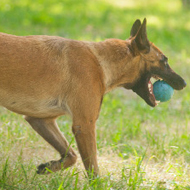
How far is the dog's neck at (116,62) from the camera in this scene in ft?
15.4

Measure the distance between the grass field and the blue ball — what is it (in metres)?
0.64

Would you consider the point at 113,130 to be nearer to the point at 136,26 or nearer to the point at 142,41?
the point at 136,26

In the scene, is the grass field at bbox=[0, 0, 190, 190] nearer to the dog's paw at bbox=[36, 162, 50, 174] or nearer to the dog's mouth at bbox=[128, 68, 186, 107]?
the dog's paw at bbox=[36, 162, 50, 174]

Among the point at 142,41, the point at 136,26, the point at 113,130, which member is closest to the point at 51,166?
the point at 142,41

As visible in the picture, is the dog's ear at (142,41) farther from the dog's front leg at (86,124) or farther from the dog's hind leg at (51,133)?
the dog's hind leg at (51,133)

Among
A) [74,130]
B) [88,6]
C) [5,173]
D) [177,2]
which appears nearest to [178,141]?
[74,130]

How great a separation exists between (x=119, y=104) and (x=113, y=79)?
2.59m

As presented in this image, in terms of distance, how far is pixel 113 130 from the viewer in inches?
244

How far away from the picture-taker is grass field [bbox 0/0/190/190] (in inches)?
168

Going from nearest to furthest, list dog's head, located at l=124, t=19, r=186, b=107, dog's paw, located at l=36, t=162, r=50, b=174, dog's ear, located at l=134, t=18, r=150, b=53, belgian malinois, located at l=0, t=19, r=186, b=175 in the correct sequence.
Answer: belgian malinois, located at l=0, t=19, r=186, b=175
dog's paw, located at l=36, t=162, r=50, b=174
dog's ear, located at l=134, t=18, r=150, b=53
dog's head, located at l=124, t=19, r=186, b=107

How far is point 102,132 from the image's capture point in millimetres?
6020

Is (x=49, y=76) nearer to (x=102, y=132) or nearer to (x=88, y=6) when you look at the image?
(x=102, y=132)

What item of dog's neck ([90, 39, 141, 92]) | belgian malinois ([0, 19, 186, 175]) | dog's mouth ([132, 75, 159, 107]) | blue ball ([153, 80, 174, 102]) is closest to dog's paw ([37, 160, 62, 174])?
belgian malinois ([0, 19, 186, 175])

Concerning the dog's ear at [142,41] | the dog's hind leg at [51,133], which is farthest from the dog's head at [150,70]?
the dog's hind leg at [51,133]
